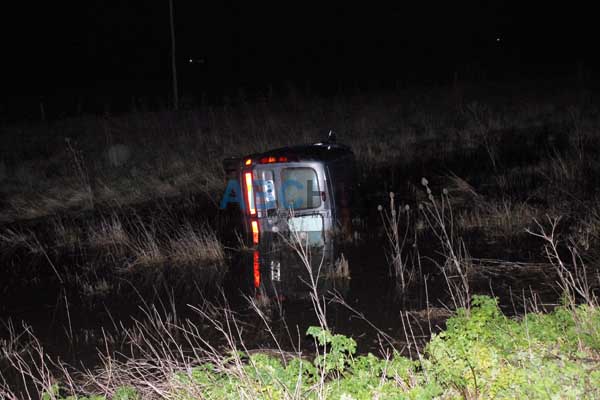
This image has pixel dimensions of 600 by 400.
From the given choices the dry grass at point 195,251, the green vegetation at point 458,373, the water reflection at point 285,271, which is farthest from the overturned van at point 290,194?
the green vegetation at point 458,373

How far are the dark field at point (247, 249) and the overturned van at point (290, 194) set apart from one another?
16.0 inches

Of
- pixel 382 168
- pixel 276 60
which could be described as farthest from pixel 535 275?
pixel 276 60

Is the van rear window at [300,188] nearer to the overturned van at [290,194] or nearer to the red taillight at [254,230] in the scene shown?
the overturned van at [290,194]

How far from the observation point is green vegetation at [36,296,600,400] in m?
3.52

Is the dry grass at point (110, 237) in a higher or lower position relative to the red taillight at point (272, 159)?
lower

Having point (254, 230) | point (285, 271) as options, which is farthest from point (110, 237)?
point (285, 271)

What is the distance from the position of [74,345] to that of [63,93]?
33.2 meters

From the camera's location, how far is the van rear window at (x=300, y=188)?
766cm

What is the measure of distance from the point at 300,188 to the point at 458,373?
420 cm

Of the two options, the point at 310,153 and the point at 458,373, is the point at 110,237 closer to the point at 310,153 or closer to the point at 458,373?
the point at 310,153

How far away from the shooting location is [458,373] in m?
3.75

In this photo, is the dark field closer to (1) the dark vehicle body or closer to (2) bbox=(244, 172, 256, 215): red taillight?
(1) the dark vehicle body

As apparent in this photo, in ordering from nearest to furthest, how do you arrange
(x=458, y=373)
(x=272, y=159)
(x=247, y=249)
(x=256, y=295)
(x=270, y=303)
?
(x=458, y=373), (x=270, y=303), (x=256, y=295), (x=272, y=159), (x=247, y=249)

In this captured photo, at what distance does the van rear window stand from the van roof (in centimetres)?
17
